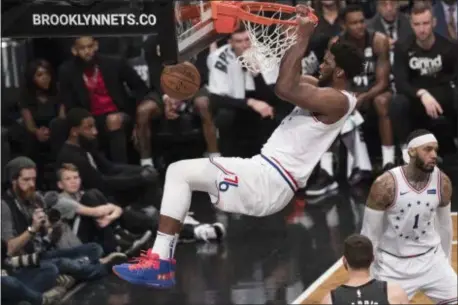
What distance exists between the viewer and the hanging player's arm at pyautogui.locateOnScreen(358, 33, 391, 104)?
1276 cm

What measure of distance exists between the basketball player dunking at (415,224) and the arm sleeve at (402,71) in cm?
377

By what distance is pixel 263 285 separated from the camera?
10.5m

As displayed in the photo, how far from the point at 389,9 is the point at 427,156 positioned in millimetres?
4863

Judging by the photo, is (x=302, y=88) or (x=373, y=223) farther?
(x=373, y=223)

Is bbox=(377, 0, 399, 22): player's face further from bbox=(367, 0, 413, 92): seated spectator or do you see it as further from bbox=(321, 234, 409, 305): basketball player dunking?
bbox=(321, 234, 409, 305): basketball player dunking

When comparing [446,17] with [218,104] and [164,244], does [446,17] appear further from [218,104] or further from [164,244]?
[164,244]

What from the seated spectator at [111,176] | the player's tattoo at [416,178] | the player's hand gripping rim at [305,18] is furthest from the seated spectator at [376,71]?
the player's hand gripping rim at [305,18]

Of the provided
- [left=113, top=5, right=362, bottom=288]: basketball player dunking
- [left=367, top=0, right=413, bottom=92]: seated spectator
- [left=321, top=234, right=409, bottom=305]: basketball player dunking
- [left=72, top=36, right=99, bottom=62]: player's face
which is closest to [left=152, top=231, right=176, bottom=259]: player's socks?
[left=113, top=5, right=362, bottom=288]: basketball player dunking

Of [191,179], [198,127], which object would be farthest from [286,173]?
[198,127]

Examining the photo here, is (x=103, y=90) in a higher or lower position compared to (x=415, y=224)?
higher

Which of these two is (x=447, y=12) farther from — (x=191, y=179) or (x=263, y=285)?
(x=191, y=179)

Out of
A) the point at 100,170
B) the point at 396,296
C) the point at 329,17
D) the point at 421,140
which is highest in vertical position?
the point at 329,17

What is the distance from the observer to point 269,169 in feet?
26.4

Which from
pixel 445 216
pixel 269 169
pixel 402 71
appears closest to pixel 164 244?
pixel 269 169
